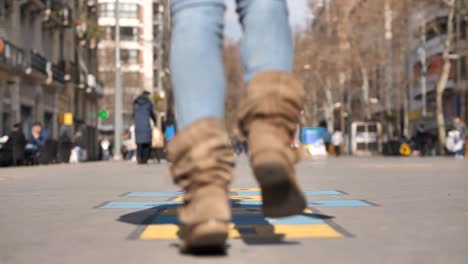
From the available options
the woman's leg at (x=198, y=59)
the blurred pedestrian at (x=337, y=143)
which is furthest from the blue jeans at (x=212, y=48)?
the blurred pedestrian at (x=337, y=143)

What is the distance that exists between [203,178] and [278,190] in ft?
0.84

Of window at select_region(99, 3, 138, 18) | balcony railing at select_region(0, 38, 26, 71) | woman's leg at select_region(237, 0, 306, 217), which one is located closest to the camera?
woman's leg at select_region(237, 0, 306, 217)

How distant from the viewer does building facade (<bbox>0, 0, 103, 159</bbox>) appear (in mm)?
36125

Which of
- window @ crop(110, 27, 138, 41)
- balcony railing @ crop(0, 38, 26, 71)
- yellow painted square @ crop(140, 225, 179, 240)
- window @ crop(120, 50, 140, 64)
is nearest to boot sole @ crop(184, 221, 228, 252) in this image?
yellow painted square @ crop(140, 225, 179, 240)

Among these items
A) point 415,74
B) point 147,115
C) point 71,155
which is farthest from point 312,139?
point 147,115

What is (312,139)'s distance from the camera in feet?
218

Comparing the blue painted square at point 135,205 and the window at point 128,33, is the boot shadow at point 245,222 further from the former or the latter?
the window at point 128,33

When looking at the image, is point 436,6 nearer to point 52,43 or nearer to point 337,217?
point 52,43

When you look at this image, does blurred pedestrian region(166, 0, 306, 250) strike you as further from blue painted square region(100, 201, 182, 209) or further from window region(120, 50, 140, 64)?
window region(120, 50, 140, 64)

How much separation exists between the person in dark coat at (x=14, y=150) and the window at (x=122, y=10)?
72273 mm

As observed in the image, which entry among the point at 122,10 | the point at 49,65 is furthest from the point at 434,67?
the point at 122,10

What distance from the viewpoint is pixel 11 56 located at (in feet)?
115

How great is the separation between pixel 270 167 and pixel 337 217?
1.68m

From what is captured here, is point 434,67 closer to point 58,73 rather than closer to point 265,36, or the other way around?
point 58,73
